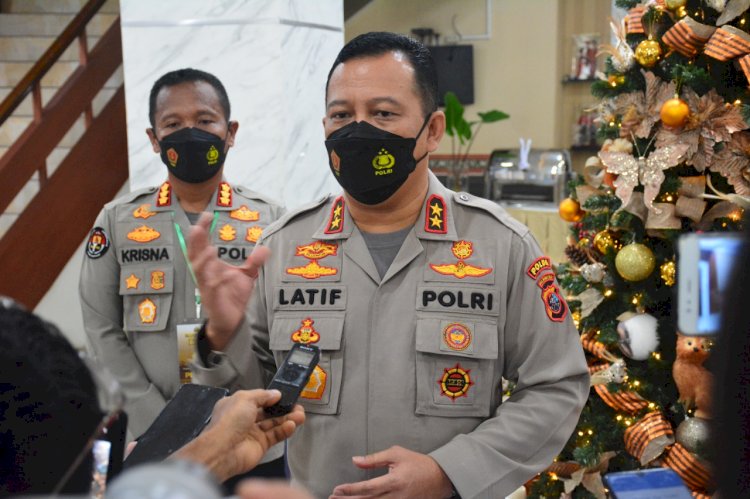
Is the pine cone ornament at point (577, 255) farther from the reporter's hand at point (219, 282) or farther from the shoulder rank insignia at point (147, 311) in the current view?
the reporter's hand at point (219, 282)

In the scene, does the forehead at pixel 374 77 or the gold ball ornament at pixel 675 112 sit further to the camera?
the gold ball ornament at pixel 675 112

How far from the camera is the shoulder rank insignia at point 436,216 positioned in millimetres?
1778

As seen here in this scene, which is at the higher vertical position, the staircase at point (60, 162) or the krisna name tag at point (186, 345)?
the staircase at point (60, 162)

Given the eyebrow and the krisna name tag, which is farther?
the krisna name tag

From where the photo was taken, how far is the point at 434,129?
189 centimetres

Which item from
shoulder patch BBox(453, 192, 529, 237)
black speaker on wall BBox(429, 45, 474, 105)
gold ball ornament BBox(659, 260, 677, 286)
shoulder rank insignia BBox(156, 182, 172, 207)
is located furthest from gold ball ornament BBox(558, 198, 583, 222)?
black speaker on wall BBox(429, 45, 474, 105)

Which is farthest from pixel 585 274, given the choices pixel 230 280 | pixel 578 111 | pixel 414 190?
pixel 578 111

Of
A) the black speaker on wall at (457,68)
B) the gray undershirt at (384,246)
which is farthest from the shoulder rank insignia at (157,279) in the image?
the black speaker on wall at (457,68)

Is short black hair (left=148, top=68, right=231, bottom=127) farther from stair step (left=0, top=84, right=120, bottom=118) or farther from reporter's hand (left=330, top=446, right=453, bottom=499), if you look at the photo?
stair step (left=0, top=84, right=120, bottom=118)

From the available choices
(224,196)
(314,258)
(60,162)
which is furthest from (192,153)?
(60,162)

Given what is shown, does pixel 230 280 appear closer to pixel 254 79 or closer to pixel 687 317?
pixel 687 317

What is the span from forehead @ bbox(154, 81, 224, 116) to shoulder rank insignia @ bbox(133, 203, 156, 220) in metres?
0.32

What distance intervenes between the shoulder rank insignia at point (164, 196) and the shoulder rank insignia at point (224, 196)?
16cm

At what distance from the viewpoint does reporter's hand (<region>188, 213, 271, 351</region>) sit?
1.47 m
